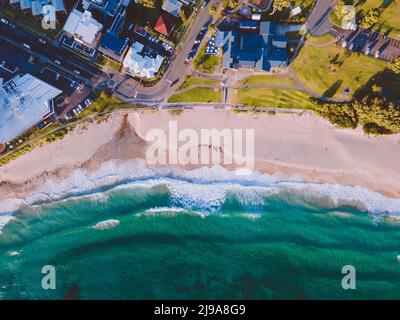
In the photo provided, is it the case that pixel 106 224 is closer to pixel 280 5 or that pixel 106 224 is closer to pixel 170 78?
pixel 170 78

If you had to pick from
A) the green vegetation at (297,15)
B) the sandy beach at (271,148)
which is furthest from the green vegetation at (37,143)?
the green vegetation at (297,15)

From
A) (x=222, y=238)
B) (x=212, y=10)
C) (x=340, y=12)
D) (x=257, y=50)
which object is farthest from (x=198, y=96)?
(x=340, y=12)

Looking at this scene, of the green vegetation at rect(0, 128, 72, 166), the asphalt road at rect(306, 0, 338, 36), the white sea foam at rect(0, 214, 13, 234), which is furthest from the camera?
the white sea foam at rect(0, 214, 13, 234)

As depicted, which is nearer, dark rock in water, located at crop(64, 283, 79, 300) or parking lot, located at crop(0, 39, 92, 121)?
parking lot, located at crop(0, 39, 92, 121)

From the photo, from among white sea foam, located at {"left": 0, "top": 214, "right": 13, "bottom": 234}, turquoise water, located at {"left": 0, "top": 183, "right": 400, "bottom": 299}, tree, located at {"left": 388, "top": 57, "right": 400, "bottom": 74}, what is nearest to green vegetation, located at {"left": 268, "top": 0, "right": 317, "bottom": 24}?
tree, located at {"left": 388, "top": 57, "right": 400, "bottom": 74}

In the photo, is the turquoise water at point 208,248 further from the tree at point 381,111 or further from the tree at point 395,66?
the tree at point 395,66

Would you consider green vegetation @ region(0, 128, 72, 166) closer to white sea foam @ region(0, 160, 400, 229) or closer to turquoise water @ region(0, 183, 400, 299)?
white sea foam @ region(0, 160, 400, 229)

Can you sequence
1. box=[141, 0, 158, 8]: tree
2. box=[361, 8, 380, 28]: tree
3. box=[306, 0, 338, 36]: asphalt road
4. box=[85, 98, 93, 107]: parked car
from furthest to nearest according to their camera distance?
box=[85, 98, 93, 107]: parked car < box=[306, 0, 338, 36]: asphalt road < box=[141, 0, 158, 8]: tree < box=[361, 8, 380, 28]: tree
